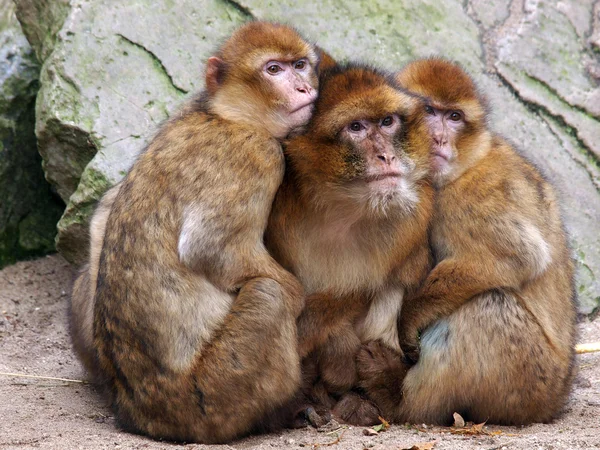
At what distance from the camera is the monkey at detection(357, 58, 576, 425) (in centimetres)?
476

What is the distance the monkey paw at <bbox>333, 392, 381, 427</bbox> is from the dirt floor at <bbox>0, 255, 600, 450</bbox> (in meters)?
0.11

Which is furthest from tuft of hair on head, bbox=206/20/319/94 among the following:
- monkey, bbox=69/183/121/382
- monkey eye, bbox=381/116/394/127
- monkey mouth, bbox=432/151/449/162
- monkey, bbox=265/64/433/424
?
monkey, bbox=69/183/121/382

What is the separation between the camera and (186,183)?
4512 mm

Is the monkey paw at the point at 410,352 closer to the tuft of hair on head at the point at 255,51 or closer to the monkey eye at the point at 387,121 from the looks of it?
the monkey eye at the point at 387,121

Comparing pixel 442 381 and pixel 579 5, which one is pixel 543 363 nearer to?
pixel 442 381

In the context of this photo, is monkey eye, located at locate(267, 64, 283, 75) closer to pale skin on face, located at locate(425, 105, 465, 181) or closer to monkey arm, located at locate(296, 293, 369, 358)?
pale skin on face, located at locate(425, 105, 465, 181)

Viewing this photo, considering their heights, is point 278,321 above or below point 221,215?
below

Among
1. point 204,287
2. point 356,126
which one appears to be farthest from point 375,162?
point 204,287

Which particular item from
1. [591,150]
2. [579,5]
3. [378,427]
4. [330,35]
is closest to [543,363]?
[378,427]

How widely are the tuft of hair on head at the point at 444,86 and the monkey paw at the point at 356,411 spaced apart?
5.54 feet

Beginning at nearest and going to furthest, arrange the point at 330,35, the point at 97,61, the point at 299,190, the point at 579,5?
the point at 299,190 < the point at 97,61 < the point at 330,35 < the point at 579,5

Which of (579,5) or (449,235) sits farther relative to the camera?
(579,5)

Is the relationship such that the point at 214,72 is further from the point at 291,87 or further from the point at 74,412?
the point at 74,412

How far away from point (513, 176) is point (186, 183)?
182cm
